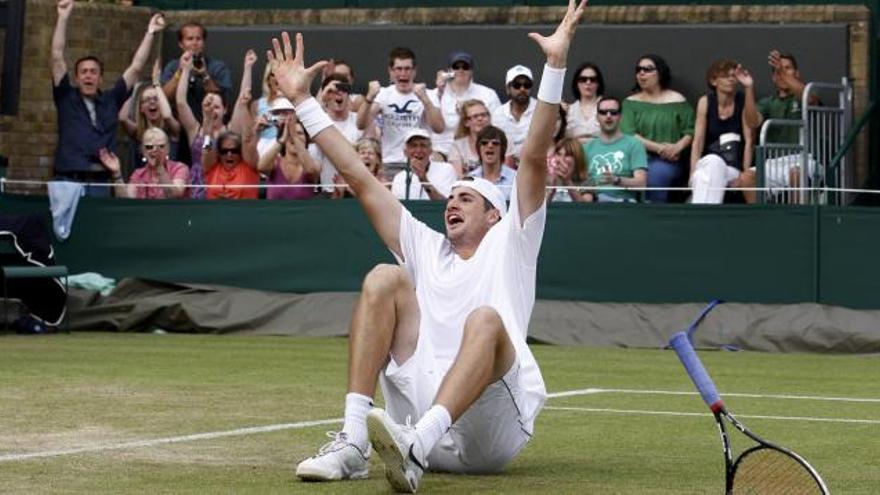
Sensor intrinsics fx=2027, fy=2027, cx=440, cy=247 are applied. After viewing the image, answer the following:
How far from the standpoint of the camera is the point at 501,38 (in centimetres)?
2203

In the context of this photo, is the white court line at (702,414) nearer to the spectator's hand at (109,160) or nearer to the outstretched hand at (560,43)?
the outstretched hand at (560,43)

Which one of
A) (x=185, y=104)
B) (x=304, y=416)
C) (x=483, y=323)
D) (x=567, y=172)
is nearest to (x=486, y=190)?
(x=483, y=323)

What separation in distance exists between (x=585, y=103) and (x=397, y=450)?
12.4 metres

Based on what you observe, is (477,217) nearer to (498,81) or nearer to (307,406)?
(307,406)

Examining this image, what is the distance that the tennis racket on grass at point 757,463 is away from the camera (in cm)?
619

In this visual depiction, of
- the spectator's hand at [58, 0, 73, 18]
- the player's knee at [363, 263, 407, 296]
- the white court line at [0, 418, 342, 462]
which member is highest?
the spectator's hand at [58, 0, 73, 18]

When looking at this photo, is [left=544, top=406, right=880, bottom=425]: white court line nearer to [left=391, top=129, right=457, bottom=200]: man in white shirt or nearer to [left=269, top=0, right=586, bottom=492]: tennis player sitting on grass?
[left=269, top=0, right=586, bottom=492]: tennis player sitting on grass

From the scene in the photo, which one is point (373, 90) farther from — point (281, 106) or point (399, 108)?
point (281, 106)

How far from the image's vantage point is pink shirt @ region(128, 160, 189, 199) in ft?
65.3

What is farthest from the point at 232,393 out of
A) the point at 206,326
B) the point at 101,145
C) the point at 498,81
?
the point at 498,81

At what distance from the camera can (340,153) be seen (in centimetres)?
888

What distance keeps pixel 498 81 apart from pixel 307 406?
10.6 m

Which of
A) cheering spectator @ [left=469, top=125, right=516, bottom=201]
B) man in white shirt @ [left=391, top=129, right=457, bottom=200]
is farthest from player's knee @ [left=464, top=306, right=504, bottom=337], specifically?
man in white shirt @ [left=391, top=129, right=457, bottom=200]

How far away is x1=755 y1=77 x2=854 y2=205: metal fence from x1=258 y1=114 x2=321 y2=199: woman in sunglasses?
169 inches
